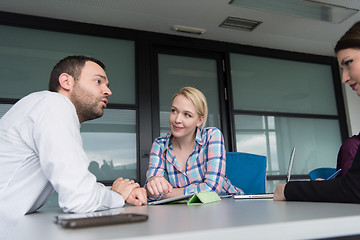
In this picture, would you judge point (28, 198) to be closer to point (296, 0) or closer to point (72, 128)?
point (72, 128)

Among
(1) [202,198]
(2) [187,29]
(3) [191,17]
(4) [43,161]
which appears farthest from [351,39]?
(2) [187,29]

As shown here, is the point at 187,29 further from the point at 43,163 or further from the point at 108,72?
the point at 43,163

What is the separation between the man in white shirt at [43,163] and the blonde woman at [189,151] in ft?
2.13

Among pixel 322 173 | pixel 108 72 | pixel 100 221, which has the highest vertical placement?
pixel 108 72

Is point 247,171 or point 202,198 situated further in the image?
point 247,171

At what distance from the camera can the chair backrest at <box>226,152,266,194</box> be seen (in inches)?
81.9

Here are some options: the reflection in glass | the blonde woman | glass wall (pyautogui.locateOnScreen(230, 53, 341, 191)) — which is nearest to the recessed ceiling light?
the reflection in glass

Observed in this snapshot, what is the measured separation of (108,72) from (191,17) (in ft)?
3.95

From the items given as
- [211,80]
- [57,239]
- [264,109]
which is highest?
[211,80]

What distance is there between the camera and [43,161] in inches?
36.1

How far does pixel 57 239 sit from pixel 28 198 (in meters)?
0.65

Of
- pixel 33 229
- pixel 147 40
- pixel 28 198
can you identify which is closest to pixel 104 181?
pixel 147 40

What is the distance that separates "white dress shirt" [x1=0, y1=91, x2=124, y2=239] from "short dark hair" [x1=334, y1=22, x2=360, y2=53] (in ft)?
3.41

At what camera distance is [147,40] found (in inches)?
148
